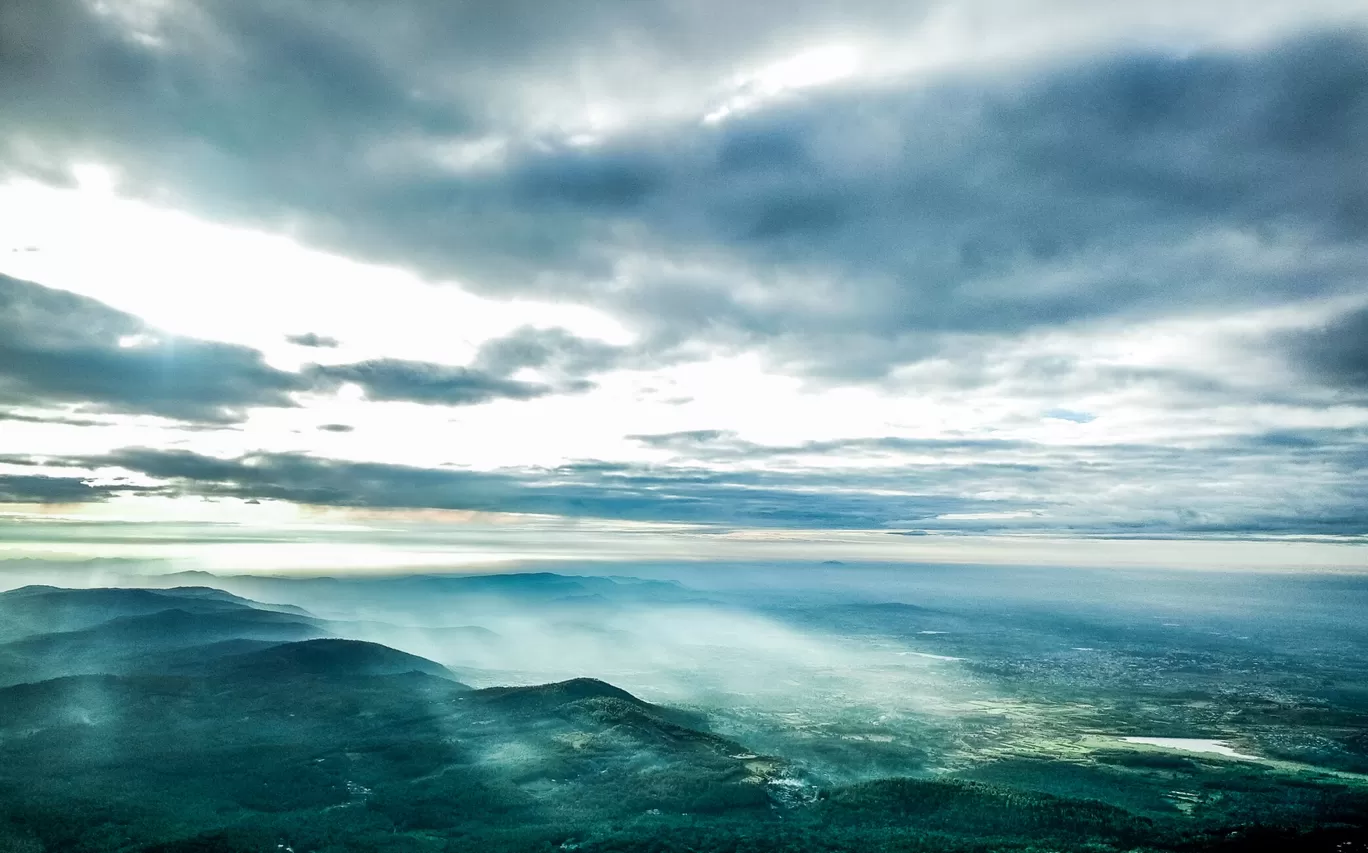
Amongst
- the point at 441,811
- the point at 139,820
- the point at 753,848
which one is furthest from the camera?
the point at 441,811

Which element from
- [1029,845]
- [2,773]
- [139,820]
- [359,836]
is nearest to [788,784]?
[1029,845]

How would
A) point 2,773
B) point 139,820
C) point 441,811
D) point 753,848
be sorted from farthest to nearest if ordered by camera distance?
point 2,773, point 441,811, point 139,820, point 753,848

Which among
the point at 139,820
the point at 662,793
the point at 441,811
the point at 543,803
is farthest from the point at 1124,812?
the point at 139,820

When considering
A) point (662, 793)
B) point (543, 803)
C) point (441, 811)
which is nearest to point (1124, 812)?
point (662, 793)

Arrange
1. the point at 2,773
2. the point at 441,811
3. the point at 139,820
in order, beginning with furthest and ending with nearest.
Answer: the point at 2,773, the point at 441,811, the point at 139,820

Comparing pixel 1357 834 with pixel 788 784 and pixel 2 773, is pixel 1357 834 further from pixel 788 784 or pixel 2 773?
pixel 2 773

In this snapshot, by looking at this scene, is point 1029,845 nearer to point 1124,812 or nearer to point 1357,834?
point 1124,812

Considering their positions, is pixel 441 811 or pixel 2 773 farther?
pixel 2 773

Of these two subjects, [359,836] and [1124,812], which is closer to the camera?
[359,836]

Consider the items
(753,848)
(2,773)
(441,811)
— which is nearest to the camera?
(753,848)
